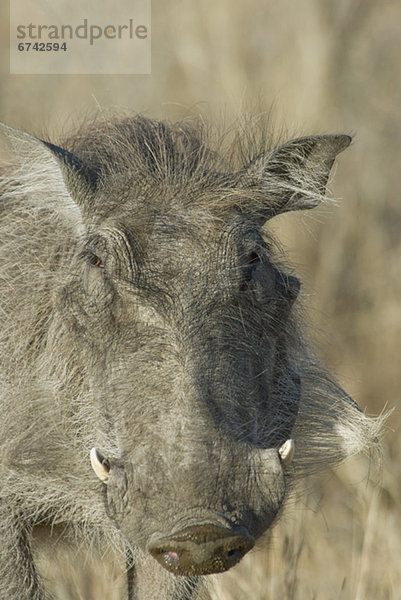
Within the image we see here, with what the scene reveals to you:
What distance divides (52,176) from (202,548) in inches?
57.0

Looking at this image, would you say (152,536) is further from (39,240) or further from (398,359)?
(398,359)

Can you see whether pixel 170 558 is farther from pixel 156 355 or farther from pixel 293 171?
pixel 293 171

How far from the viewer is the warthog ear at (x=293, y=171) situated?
3338 millimetres

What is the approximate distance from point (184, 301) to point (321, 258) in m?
4.48

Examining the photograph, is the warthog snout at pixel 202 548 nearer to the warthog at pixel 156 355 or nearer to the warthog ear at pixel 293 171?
the warthog at pixel 156 355

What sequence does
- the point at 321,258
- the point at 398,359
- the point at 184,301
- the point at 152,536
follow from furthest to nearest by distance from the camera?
the point at 321,258 → the point at 398,359 → the point at 184,301 → the point at 152,536

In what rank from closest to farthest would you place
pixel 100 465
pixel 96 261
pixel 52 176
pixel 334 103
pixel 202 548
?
pixel 202 548 < pixel 100 465 < pixel 96 261 < pixel 52 176 < pixel 334 103

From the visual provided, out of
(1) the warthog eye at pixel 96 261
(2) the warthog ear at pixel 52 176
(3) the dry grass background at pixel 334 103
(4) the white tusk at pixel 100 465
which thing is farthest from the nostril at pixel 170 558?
(3) the dry grass background at pixel 334 103

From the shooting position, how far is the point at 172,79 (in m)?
8.05

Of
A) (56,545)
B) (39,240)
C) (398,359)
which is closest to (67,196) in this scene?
(39,240)

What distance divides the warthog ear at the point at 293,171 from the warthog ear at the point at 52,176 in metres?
0.57

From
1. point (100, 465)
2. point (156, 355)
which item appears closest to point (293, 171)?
point (156, 355)

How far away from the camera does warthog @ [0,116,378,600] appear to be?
8.09 feet

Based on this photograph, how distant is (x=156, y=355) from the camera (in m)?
2.72
